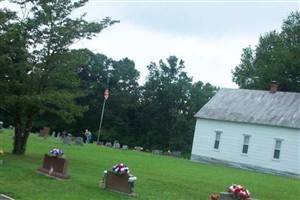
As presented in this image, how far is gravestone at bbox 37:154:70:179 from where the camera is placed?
54.8 ft

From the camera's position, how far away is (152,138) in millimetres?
72875

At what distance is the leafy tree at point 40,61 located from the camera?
75.0ft

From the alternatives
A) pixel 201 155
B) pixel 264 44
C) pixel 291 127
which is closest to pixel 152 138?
pixel 264 44

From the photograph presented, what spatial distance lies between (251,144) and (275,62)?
2063cm

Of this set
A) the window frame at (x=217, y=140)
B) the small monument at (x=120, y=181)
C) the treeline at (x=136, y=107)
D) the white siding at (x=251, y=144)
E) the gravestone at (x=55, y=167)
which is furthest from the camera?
the treeline at (x=136, y=107)

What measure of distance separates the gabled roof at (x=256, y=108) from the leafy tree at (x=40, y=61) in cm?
1935

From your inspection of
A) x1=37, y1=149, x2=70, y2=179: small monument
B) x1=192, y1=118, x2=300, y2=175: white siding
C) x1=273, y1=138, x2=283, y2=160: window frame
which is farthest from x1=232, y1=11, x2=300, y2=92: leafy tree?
x1=37, y1=149, x2=70, y2=179: small monument

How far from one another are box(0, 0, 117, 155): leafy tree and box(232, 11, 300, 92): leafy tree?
3518 cm

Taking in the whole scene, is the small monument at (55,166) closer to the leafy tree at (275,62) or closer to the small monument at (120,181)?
the small monument at (120,181)

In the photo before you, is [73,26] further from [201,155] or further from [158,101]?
[158,101]

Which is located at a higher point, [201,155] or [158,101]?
[158,101]

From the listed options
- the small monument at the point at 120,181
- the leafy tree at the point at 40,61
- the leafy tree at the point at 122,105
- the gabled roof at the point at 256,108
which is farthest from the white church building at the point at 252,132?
the leafy tree at the point at 122,105

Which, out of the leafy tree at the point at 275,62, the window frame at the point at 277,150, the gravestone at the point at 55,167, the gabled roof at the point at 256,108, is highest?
the leafy tree at the point at 275,62

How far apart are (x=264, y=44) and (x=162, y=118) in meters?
18.7
